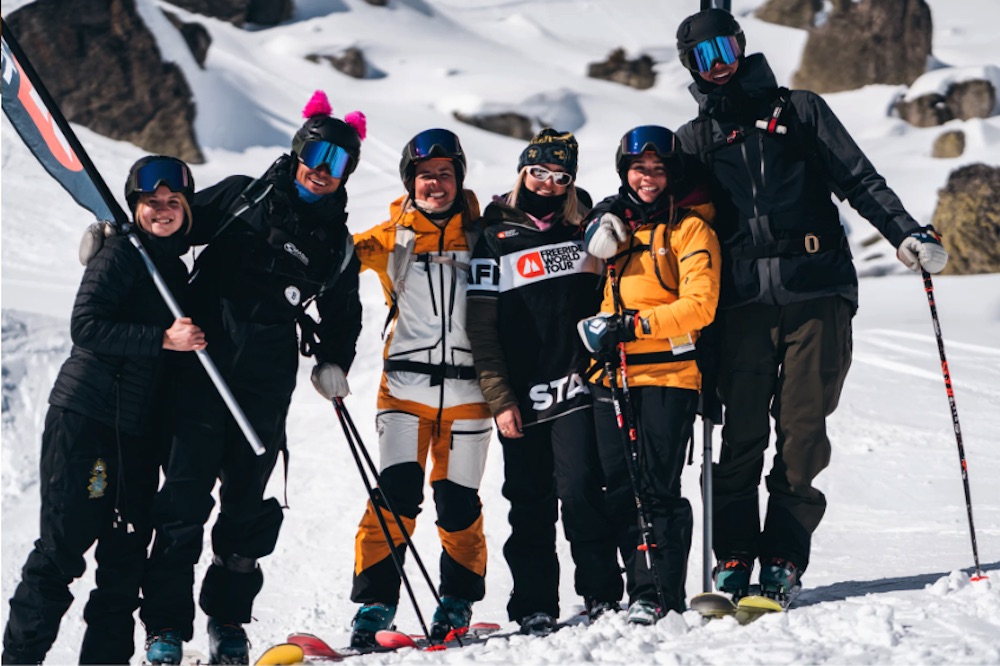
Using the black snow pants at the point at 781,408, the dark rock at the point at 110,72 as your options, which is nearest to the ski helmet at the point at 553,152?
the black snow pants at the point at 781,408

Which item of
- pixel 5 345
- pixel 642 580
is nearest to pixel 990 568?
pixel 642 580

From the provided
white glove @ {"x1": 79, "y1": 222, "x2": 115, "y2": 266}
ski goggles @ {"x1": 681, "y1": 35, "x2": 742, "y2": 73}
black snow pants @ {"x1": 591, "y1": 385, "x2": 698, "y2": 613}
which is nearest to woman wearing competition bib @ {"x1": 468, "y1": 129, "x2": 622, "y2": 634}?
black snow pants @ {"x1": 591, "y1": 385, "x2": 698, "y2": 613}

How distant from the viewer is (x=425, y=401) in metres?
4.98

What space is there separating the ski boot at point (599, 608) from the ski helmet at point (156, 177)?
8.32 ft

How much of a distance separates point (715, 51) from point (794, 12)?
4626cm

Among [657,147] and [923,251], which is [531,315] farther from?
[923,251]

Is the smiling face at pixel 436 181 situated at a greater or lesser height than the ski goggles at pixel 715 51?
lesser

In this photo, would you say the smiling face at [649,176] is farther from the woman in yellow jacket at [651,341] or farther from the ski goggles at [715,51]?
the ski goggles at [715,51]

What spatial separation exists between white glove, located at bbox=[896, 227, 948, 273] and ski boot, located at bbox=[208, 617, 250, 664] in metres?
3.31

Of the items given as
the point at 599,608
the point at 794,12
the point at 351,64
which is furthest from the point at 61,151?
the point at 794,12

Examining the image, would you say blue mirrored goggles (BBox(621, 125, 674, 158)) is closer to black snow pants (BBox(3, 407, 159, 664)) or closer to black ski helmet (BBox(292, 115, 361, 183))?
black ski helmet (BBox(292, 115, 361, 183))

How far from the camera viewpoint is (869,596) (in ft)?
16.1

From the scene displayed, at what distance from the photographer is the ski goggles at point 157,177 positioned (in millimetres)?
4566

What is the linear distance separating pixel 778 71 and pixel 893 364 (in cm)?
3196
